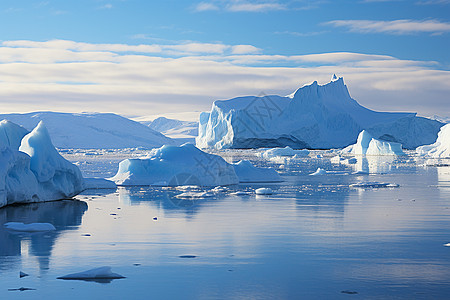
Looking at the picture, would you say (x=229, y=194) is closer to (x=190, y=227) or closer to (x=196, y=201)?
(x=196, y=201)

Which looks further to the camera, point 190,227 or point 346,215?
point 346,215

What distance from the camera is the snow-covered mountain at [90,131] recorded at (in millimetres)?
111938

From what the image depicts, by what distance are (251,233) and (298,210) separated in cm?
294

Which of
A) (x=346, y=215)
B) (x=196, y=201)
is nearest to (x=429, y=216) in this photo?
(x=346, y=215)

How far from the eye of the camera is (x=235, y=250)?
275 inches

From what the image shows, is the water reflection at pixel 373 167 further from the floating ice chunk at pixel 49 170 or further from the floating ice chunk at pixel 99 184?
the floating ice chunk at pixel 49 170

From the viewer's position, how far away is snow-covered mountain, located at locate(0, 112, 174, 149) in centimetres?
11194

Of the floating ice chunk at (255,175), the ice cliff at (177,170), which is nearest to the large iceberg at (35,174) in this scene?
the ice cliff at (177,170)

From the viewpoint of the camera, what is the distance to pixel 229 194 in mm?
14633

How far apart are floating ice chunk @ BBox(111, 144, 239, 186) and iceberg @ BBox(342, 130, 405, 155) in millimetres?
31682

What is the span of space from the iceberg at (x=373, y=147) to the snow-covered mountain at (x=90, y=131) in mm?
69786

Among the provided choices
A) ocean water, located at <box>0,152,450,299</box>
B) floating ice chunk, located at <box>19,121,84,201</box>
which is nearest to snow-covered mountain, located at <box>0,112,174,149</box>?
floating ice chunk, located at <box>19,121,84,201</box>

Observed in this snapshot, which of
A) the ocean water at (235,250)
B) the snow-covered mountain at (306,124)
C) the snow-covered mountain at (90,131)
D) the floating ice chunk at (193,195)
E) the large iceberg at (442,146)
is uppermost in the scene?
the snow-covered mountain at (90,131)

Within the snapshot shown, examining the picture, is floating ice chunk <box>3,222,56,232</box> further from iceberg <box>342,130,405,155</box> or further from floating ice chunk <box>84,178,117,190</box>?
iceberg <box>342,130,405,155</box>
